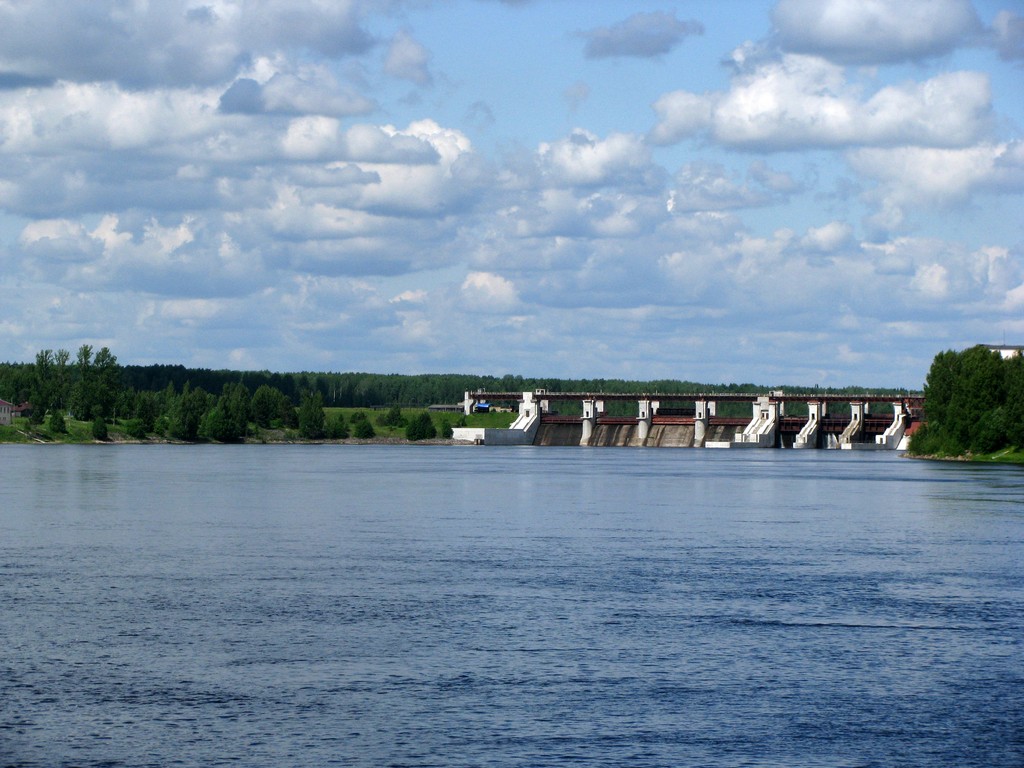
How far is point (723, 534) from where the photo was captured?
211 ft

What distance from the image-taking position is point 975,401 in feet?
539

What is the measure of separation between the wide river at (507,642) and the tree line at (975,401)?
91.5 meters

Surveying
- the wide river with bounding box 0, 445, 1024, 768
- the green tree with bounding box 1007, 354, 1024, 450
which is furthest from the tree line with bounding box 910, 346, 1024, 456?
the wide river with bounding box 0, 445, 1024, 768

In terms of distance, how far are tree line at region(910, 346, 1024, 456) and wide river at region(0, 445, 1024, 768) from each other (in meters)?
91.5

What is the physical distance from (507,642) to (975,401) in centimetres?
14129

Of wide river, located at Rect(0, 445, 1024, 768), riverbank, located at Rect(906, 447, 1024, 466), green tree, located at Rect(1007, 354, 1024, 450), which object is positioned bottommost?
wide river, located at Rect(0, 445, 1024, 768)

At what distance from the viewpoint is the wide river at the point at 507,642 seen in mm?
24781

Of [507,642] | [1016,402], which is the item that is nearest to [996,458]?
[1016,402]

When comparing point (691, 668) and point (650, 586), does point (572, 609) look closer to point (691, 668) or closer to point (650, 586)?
point (650, 586)

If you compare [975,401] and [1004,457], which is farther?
[975,401]

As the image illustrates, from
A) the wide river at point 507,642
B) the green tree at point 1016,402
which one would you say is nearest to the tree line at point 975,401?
the green tree at point 1016,402

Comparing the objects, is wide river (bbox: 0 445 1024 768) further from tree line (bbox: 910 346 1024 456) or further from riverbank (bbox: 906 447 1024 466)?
riverbank (bbox: 906 447 1024 466)

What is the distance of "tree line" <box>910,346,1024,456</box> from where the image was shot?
15738 cm

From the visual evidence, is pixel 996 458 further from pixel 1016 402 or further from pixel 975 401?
pixel 1016 402
